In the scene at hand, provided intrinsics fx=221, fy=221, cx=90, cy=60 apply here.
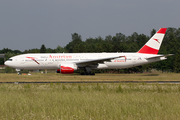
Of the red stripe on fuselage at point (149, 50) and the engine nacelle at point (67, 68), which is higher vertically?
the red stripe on fuselage at point (149, 50)

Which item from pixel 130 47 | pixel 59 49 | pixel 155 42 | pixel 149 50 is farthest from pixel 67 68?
pixel 59 49

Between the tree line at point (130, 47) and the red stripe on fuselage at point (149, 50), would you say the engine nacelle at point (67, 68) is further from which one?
the tree line at point (130, 47)

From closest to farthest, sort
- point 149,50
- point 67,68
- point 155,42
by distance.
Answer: point 67,68, point 155,42, point 149,50

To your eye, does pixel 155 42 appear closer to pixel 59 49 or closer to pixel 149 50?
pixel 149 50

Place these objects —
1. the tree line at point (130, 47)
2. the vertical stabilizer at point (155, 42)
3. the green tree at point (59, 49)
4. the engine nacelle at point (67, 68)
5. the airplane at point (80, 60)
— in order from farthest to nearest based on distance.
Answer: the green tree at point (59, 49)
the tree line at point (130, 47)
the vertical stabilizer at point (155, 42)
the airplane at point (80, 60)
the engine nacelle at point (67, 68)

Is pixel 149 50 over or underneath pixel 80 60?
over

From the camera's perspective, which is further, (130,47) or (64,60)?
(130,47)

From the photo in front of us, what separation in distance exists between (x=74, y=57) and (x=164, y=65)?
127ft

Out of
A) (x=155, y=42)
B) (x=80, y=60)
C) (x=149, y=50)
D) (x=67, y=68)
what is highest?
(x=155, y=42)

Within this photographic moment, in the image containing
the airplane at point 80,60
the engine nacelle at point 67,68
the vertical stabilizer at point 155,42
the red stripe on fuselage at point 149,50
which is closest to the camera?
the engine nacelle at point 67,68

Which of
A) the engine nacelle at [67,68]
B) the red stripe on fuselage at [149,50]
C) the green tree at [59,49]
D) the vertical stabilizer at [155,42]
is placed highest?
the green tree at [59,49]

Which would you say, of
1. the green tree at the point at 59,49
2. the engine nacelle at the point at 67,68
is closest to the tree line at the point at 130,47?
the green tree at the point at 59,49

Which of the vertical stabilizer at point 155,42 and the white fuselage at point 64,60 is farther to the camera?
the vertical stabilizer at point 155,42

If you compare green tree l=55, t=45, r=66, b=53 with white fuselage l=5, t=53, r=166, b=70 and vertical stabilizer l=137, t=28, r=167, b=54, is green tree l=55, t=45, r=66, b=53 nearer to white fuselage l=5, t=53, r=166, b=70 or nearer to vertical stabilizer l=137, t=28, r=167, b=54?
white fuselage l=5, t=53, r=166, b=70
